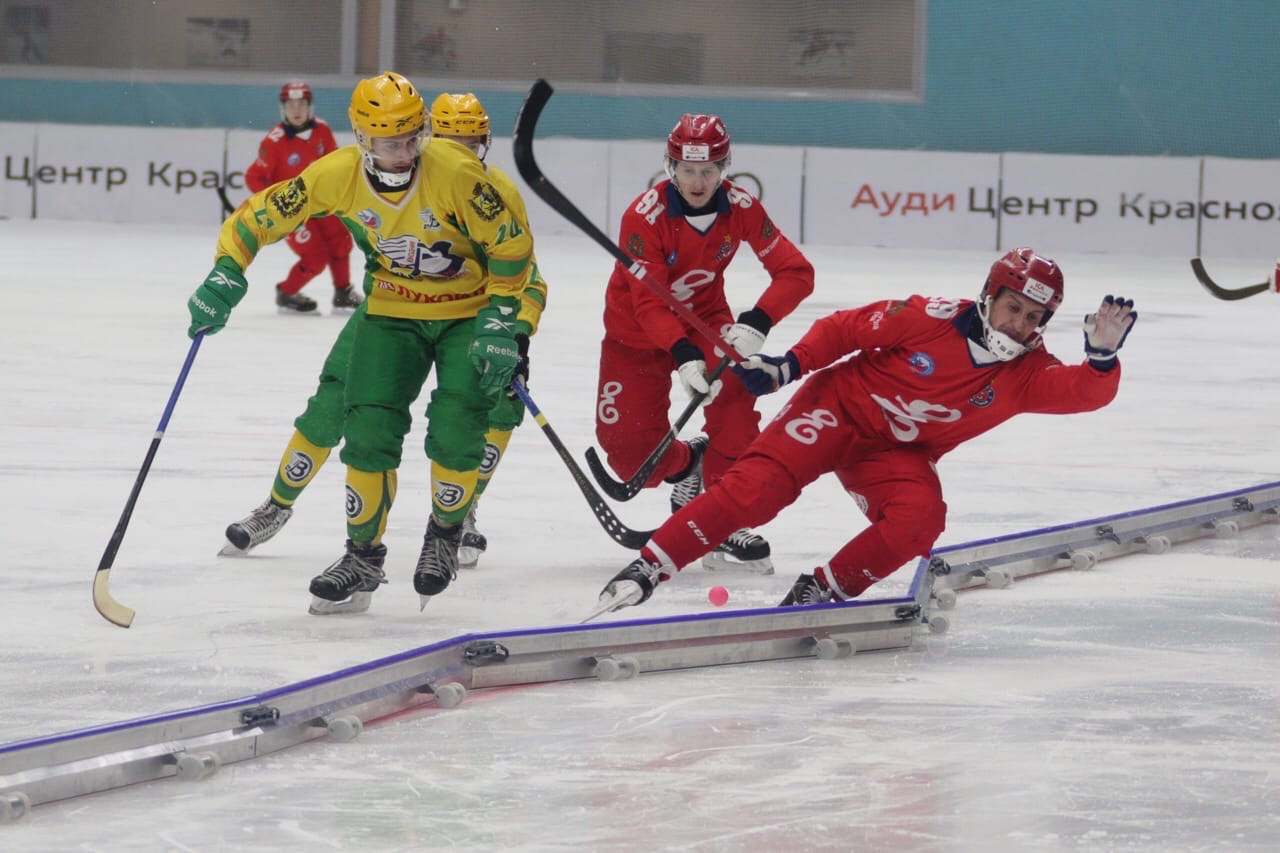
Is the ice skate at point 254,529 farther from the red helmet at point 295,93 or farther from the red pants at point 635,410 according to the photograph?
the red helmet at point 295,93

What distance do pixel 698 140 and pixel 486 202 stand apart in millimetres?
754

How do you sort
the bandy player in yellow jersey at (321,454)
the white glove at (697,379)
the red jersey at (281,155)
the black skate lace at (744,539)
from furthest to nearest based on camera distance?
the red jersey at (281,155) < the black skate lace at (744,539) < the bandy player in yellow jersey at (321,454) < the white glove at (697,379)

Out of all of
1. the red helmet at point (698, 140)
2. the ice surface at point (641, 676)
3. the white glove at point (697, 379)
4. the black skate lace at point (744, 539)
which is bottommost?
the ice surface at point (641, 676)

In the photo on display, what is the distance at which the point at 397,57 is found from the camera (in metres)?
18.9

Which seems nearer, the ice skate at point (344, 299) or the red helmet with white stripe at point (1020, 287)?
the red helmet with white stripe at point (1020, 287)

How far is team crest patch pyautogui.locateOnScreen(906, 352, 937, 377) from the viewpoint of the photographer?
4.27 m

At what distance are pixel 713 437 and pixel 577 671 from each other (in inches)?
56.1

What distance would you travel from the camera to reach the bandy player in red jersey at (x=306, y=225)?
10938 millimetres

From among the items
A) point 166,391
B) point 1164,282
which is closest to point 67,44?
point 1164,282

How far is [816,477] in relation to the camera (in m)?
4.34

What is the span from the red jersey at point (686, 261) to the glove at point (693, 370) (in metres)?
0.05

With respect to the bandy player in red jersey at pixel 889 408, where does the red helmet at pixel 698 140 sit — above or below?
above

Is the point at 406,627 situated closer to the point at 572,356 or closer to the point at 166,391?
the point at 166,391

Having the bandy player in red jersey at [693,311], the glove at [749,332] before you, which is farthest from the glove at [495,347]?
the glove at [749,332]
